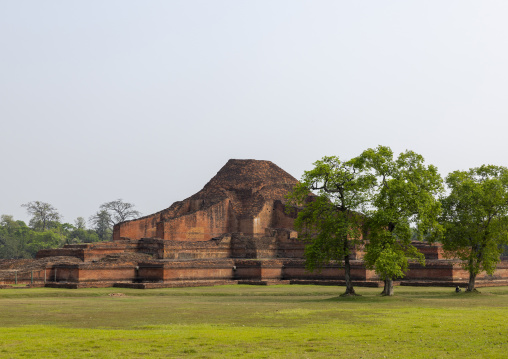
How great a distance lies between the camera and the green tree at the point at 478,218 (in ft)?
76.7

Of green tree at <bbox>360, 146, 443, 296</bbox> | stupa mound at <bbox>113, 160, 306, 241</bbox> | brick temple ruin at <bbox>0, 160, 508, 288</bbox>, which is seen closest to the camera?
green tree at <bbox>360, 146, 443, 296</bbox>

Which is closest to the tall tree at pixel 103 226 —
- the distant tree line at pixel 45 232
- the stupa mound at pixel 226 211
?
the distant tree line at pixel 45 232

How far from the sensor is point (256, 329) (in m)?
12.5

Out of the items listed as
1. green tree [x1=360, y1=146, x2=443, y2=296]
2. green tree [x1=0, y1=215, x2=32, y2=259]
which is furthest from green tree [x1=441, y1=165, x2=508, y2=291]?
green tree [x1=0, y1=215, x2=32, y2=259]

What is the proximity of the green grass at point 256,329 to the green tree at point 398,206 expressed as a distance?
71.2 inches

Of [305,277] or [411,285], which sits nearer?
[411,285]

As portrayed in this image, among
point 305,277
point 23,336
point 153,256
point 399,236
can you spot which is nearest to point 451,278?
point 305,277

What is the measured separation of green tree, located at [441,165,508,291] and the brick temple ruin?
4864 mm

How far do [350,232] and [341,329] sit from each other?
9106 millimetres

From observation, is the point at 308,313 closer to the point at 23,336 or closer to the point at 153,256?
the point at 23,336

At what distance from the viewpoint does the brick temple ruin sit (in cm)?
2872

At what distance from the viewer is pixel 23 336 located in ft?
37.4

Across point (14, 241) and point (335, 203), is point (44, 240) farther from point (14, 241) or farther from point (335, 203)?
point (335, 203)

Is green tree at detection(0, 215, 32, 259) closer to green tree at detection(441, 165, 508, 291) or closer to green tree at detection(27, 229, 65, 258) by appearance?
green tree at detection(27, 229, 65, 258)
